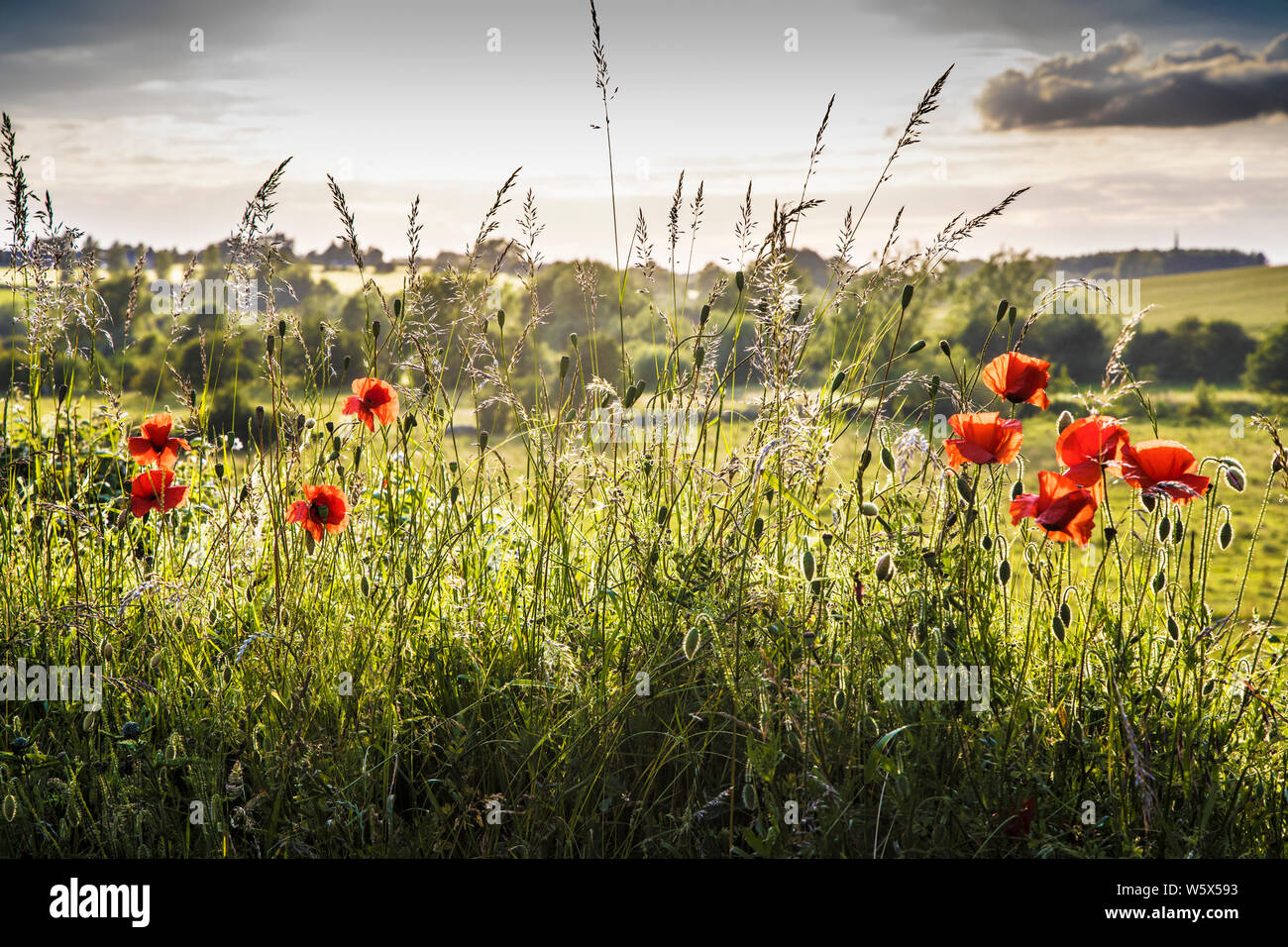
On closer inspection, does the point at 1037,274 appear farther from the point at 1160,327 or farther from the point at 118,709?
the point at 118,709

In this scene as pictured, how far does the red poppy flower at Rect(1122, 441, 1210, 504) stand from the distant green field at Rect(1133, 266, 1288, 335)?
17215mm

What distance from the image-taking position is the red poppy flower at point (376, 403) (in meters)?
1.99

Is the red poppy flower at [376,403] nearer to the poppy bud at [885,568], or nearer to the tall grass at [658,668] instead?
the tall grass at [658,668]

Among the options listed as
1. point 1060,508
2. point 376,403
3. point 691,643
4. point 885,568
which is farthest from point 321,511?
point 1060,508

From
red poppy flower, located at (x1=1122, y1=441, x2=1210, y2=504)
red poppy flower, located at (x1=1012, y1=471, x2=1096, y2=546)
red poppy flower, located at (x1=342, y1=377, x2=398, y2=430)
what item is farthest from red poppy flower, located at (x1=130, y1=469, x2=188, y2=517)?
red poppy flower, located at (x1=1122, y1=441, x2=1210, y2=504)

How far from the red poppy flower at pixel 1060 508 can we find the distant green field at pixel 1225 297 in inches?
681

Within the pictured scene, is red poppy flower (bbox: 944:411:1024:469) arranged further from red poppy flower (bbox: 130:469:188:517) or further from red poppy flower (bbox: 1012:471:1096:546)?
red poppy flower (bbox: 130:469:188:517)

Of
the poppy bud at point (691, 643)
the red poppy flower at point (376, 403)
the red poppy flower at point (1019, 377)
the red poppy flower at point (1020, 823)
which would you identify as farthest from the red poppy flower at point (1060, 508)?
the red poppy flower at point (376, 403)

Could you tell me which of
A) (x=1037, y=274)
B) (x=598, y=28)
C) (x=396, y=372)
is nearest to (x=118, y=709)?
(x=396, y=372)

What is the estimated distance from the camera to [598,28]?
6.39ft

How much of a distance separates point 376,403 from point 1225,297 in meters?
23.1

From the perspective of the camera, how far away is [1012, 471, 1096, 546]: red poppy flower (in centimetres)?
157

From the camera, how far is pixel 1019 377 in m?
1.69
